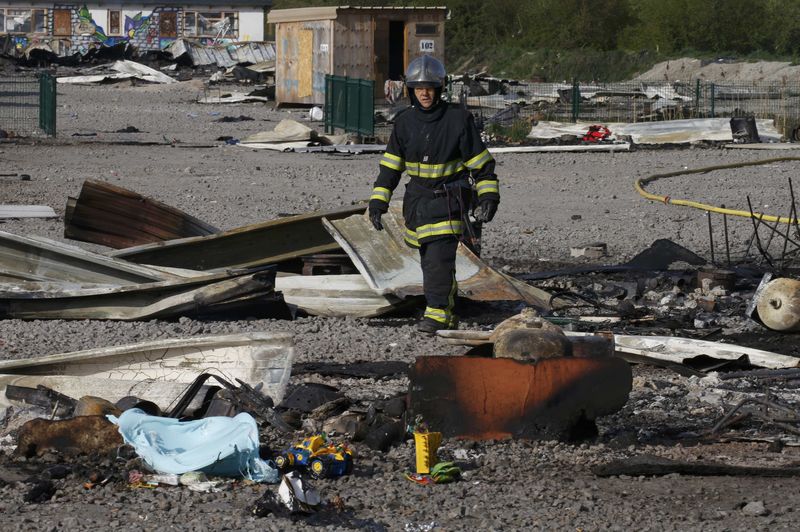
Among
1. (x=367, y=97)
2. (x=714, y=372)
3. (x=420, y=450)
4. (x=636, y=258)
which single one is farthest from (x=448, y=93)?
(x=420, y=450)

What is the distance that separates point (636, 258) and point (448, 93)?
635 inches

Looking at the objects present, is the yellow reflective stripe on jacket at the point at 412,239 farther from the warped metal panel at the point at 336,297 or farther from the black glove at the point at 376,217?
the warped metal panel at the point at 336,297

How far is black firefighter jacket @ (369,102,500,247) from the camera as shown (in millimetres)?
7926

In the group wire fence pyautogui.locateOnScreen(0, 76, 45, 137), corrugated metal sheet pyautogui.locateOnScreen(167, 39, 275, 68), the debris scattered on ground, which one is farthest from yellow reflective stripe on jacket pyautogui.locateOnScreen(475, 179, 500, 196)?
corrugated metal sheet pyautogui.locateOnScreen(167, 39, 275, 68)

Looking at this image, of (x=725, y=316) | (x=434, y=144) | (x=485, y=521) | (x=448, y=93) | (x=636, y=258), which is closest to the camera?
(x=485, y=521)

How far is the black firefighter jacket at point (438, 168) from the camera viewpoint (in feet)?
26.0

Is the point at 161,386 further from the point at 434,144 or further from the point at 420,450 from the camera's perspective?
the point at 434,144

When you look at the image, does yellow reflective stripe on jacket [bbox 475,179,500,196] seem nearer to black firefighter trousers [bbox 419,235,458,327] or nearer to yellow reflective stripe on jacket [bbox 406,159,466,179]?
yellow reflective stripe on jacket [bbox 406,159,466,179]

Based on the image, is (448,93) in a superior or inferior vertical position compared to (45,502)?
superior

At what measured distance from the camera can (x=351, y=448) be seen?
17.9 ft

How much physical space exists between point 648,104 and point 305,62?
27.7ft

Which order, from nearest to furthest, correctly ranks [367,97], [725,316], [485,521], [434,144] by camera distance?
[485,521] → [434,144] → [725,316] → [367,97]

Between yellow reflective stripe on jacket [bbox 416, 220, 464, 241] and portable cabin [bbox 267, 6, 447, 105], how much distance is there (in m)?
20.4

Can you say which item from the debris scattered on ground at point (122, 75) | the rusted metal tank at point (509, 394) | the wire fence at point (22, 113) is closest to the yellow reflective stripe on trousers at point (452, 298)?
the rusted metal tank at point (509, 394)
